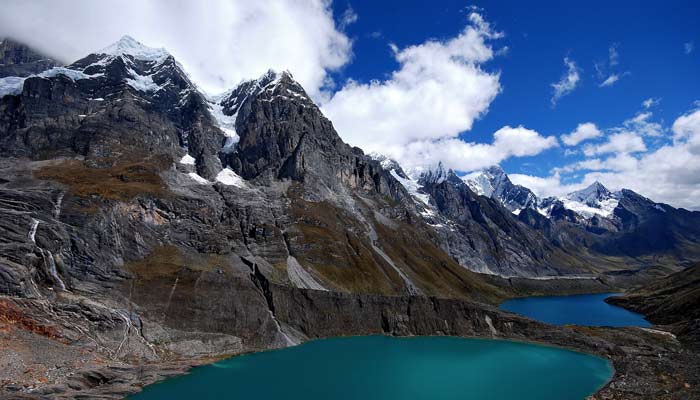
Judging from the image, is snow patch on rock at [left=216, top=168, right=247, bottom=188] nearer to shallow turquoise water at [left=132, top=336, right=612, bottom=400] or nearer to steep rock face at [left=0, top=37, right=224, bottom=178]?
steep rock face at [left=0, top=37, right=224, bottom=178]

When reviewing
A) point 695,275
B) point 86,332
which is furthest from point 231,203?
point 695,275

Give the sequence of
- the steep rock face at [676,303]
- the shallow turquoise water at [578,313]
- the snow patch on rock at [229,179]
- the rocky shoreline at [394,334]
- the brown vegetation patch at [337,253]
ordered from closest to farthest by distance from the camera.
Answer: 1. the rocky shoreline at [394,334]
2. the steep rock face at [676,303]
3. the brown vegetation patch at [337,253]
4. the shallow turquoise water at [578,313]
5. the snow patch on rock at [229,179]

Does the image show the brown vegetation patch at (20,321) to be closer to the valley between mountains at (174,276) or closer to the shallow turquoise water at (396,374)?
the valley between mountains at (174,276)

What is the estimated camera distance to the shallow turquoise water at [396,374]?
65125 millimetres

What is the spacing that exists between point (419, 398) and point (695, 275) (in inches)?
6088

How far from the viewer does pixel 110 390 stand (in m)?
59.3

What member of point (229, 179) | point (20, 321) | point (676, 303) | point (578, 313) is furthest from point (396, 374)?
point (229, 179)

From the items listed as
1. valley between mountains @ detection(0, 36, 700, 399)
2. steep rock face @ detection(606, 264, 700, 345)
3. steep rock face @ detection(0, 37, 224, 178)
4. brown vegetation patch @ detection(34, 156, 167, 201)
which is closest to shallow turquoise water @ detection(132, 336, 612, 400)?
valley between mountains @ detection(0, 36, 700, 399)

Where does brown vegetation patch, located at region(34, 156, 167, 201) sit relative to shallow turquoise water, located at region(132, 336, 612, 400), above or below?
above

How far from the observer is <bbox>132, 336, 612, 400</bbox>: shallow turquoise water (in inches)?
2564

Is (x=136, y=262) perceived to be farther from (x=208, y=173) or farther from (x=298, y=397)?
(x=208, y=173)

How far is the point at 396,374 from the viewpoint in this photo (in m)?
76.9

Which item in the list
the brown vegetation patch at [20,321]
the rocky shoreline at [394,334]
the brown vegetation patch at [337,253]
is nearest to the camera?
the rocky shoreline at [394,334]

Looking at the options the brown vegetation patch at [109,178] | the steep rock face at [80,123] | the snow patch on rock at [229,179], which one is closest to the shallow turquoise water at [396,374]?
the brown vegetation patch at [109,178]
